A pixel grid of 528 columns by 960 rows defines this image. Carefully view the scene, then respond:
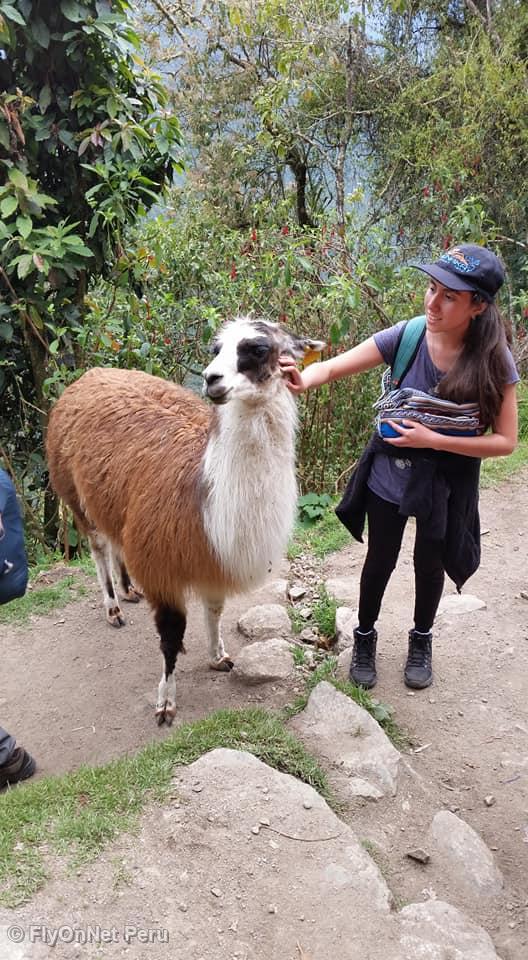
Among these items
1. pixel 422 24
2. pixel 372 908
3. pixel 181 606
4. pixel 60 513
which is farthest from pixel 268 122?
pixel 372 908

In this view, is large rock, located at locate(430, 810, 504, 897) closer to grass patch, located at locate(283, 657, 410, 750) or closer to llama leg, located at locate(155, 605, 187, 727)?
grass patch, located at locate(283, 657, 410, 750)

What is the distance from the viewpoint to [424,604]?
2.89 meters

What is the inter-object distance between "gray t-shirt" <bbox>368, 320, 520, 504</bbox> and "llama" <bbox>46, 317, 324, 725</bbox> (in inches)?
10.2

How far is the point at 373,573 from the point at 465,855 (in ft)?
3.36

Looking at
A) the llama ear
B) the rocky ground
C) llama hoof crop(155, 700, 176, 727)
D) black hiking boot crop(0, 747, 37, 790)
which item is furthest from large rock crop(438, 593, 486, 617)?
black hiking boot crop(0, 747, 37, 790)

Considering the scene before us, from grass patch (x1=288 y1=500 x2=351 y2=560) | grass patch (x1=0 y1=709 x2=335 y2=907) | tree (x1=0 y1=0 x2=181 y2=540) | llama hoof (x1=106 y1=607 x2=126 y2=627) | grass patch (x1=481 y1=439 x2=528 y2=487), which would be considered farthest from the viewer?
grass patch (x1=481 y1=439 x2=528 y2=487)

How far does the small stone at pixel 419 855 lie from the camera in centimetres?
212

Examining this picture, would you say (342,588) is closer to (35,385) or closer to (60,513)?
(60,513)

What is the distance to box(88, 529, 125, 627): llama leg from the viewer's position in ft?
12.1

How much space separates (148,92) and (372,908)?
4696 millimetres

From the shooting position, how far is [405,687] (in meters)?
3.01

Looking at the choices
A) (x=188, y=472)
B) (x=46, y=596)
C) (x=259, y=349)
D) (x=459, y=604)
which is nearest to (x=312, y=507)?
(x=459, y=604)

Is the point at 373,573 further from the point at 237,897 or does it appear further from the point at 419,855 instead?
the point at 237,897

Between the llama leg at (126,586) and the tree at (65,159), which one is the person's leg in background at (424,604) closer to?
the llama leg at (126,586)
